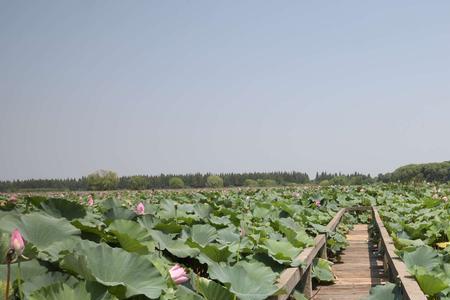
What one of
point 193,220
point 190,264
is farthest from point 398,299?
point 193,220

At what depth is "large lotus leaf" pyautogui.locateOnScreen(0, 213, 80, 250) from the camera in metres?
2.22

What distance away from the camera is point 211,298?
2186 mm

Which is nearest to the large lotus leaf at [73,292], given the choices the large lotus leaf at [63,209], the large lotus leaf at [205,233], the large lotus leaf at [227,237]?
the large lotus leaf at [63,209]

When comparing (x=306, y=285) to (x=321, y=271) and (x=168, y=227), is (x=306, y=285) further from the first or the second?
(x=168, y=227)

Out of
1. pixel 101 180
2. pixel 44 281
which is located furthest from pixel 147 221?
pixel 101 180

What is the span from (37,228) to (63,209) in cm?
61

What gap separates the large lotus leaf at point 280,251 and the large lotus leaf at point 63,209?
1295mm

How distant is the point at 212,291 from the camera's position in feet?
7.13

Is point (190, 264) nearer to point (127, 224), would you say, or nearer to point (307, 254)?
point (127, 224)

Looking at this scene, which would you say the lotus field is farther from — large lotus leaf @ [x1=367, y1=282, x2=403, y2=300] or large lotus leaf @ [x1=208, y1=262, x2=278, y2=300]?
large lotus leaf @ [x1=367, y1=282, x2=403, y2=300]

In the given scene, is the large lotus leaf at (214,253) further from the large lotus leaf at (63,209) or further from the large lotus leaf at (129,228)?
the large lotus leaf at (63,209)

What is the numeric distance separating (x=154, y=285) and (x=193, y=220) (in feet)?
8.80

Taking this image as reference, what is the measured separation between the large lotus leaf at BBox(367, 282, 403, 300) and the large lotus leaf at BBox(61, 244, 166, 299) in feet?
6.27

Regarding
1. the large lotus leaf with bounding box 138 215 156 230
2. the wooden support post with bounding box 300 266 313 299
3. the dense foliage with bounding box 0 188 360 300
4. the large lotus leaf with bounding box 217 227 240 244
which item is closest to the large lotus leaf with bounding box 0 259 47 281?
the dense foliage with bounding box 0 188 360 300
